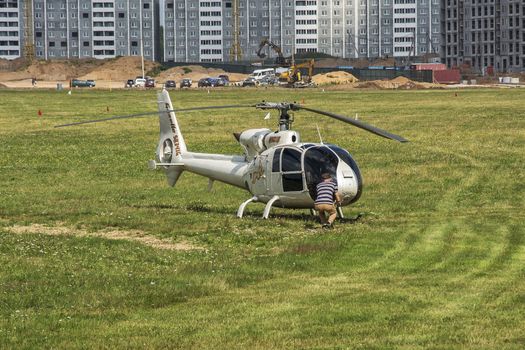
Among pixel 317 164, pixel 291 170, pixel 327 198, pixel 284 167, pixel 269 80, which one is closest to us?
pixel 327 198

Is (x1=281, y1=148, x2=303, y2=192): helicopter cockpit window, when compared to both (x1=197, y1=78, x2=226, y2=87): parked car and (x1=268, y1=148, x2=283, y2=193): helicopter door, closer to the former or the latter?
(x1=268, y1=148, x2=283, y2=193): helicopter door

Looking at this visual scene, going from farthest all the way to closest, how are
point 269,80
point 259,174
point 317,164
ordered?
1. point 269,80
2. point 259,174
3. point 317,164

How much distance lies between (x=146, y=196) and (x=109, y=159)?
14.0 m

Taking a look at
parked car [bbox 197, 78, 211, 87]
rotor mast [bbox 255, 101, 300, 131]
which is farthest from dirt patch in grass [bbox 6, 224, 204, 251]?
parked car [bbox 197, 78, 211, 87]

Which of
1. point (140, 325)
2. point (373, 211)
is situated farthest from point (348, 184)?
point (140, 325)

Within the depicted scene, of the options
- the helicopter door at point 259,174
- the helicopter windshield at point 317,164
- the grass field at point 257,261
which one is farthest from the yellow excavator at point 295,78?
the helicopter windshield at point 317,164

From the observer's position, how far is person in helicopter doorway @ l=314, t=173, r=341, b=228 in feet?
92.1

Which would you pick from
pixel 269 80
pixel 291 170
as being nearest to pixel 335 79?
pixel 269 80

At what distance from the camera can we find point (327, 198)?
92.1 feet

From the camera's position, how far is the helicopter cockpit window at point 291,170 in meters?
29.1

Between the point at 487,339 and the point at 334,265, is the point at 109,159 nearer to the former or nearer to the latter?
the point at 334,265

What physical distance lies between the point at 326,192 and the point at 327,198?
6.0 inches

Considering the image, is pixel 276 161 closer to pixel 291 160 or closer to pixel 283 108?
pixel 291 160

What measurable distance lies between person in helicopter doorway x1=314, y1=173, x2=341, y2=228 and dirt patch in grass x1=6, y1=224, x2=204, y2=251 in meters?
3.44
